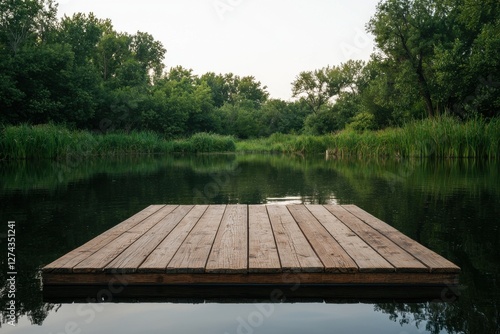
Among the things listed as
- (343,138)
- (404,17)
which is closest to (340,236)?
(343,138)

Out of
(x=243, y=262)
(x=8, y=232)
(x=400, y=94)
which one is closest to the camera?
(x=243, y=262)

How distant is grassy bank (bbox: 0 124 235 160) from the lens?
1756cm

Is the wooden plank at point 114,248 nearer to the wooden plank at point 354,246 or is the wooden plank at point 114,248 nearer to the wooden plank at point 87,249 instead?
the wooden plank at point 87,249

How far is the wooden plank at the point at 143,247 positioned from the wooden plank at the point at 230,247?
0.49 meters

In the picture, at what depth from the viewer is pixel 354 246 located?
3314 millimetres

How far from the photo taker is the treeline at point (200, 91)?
2466 centimetres

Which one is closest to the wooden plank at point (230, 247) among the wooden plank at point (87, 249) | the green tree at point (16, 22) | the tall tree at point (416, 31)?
the wooden plank at point (87, 249)

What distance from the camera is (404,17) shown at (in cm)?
2798

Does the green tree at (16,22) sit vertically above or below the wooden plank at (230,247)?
above

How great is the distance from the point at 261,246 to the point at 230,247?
247mm

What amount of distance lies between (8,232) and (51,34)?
38.5 m

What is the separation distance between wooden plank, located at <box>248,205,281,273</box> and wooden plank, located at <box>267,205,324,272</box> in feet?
0.16

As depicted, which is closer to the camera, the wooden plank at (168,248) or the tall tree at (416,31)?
the wooden plank at (168,248)

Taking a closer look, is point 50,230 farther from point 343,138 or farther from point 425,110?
point 425,110
